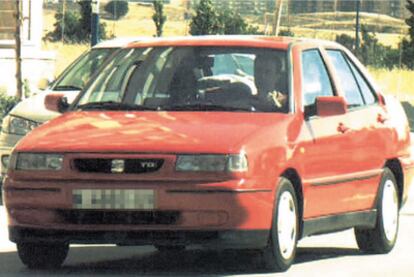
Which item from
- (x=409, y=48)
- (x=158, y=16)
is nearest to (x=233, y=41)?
(x=409, y=48)

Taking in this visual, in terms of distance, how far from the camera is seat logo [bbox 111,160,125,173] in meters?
10.2

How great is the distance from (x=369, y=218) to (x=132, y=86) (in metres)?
1.99

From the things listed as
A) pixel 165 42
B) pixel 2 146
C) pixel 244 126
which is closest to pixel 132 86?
pixel 165 42

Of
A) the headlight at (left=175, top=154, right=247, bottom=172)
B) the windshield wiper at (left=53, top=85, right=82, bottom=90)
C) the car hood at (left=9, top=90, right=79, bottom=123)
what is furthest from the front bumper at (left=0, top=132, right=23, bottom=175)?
the headlight at (left=175, top=154, right=247, bottom=172)

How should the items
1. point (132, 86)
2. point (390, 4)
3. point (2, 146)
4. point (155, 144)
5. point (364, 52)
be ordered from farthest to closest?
point (390, 4), point (364, 52), point (2, 146), point (132, 86), point (155, 144)

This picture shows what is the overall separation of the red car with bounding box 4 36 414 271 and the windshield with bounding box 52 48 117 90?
558 cm

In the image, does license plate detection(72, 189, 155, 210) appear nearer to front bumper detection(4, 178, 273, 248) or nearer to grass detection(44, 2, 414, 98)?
front bumper detection(4, 178, 273, 248)

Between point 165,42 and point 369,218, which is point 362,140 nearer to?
point 369,218

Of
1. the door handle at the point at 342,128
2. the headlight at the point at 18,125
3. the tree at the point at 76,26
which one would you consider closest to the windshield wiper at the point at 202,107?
the door handle at the point at 342,128

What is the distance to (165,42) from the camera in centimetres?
1190

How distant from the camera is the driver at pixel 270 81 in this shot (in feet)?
36.8

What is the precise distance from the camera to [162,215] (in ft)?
33.3

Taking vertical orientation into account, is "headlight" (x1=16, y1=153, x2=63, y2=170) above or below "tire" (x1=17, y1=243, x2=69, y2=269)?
above

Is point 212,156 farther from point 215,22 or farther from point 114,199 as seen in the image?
point 215,22
